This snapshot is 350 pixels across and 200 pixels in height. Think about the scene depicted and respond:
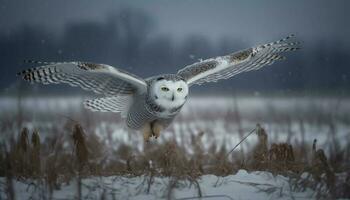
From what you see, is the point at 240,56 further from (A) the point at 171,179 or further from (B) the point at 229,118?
(A) the point at 171,179

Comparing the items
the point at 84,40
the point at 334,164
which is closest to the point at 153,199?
the point at 334,164

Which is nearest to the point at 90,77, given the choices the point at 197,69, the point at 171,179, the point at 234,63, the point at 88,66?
the point at 88,66

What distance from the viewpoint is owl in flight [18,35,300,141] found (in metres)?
4.03

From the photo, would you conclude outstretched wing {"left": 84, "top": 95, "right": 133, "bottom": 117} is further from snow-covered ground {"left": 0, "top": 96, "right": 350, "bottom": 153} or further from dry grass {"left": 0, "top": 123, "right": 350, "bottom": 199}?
dry grass {"left": 0, "top": 123, "right": 350, "bottom": 199}

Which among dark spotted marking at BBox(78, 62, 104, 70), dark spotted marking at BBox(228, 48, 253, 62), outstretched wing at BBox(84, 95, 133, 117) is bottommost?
outstretched wing at BBox(84, 95, 133, 117)

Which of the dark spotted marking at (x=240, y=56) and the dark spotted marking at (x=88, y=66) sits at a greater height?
the dark spotted marking at (x=240, y=56)

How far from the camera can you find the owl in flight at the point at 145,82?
13.2 ft

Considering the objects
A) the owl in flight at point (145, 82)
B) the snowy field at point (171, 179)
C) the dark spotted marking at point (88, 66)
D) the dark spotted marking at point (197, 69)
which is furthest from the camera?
the dark spotted marking at point (197, 69)

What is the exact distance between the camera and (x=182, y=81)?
408 cm

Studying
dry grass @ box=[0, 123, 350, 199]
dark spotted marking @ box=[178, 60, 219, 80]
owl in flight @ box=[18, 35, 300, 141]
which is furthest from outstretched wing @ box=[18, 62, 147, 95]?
dry grass @ box=[0, 123, 350, 199]

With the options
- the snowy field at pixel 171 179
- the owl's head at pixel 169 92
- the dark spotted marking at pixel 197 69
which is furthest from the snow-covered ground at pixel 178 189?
the dark spotted marking at pixel 197 69

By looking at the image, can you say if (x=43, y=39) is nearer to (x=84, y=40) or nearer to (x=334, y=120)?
(x=84, y=40)

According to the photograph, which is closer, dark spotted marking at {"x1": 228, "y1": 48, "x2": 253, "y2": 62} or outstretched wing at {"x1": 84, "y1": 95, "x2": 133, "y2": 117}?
dark spotted marking at {"x1": 228, "y1": 48, "x2": 253, "y2": 62}

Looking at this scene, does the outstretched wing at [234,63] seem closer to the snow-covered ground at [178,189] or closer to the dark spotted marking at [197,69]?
the dark spotted marking at [197,69]
